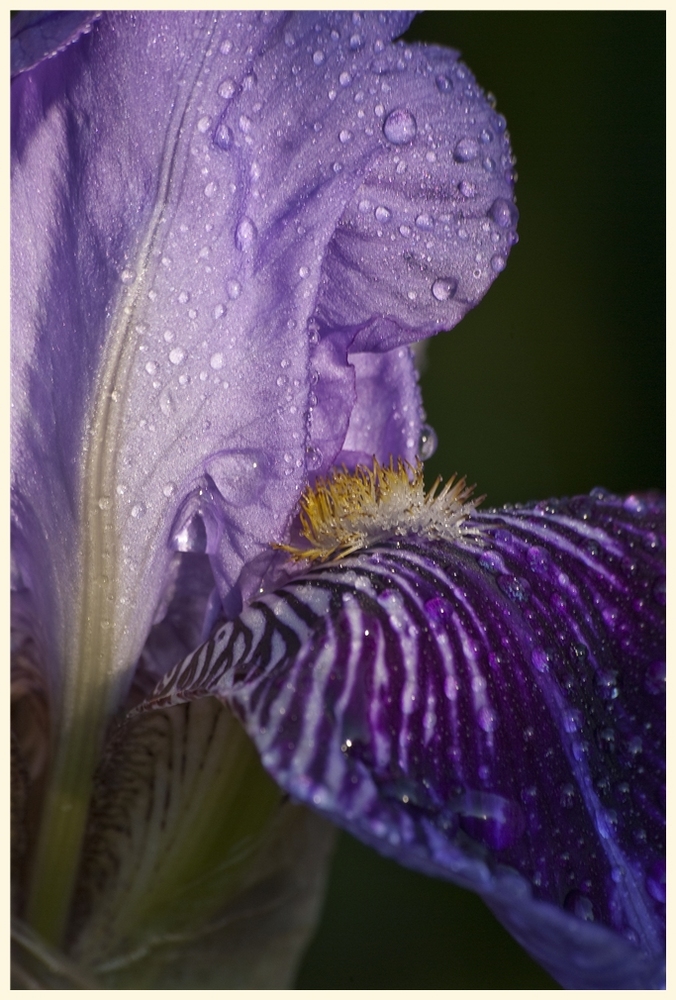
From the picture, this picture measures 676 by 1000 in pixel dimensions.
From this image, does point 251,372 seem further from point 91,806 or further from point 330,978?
point 330,978

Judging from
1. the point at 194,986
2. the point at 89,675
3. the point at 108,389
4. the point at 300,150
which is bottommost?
the point at 194,986

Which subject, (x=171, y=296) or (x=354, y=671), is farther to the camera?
(x=171, y=296)

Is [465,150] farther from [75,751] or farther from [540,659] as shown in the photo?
[75,751]

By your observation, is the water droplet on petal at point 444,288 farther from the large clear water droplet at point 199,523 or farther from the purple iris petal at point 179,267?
the large clear water droplet at point 199,523

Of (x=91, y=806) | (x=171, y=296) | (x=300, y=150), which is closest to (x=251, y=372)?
(x=171, y=296)

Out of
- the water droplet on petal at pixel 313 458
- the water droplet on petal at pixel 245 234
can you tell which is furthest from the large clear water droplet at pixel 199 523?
the water droplet on petal at pixel 245 234

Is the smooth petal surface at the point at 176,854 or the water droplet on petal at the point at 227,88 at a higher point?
the water droplet on petal at the point at 227,88

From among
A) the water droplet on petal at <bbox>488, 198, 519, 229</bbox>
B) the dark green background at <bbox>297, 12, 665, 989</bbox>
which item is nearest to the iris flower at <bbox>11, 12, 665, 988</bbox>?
the water droplet on petal at <bbox>488, 198, 519, 229</bbox>

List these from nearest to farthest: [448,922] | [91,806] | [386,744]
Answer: [386,744]
[91,806]
[448,922]
